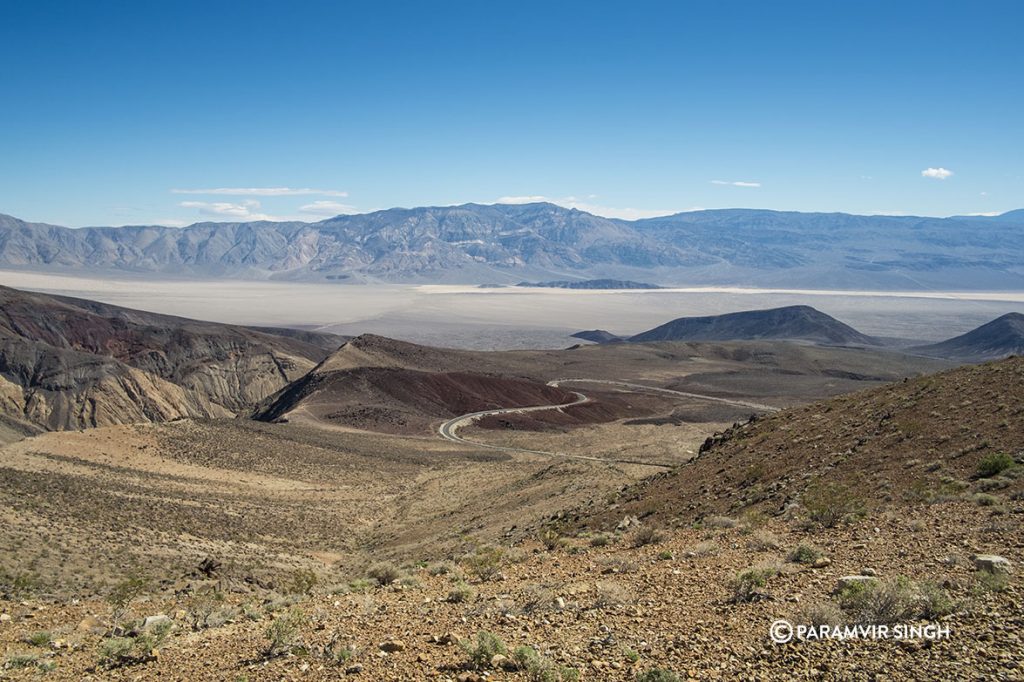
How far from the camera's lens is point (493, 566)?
14.5m

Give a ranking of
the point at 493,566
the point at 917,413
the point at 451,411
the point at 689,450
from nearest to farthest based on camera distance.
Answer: the point at 493,566
the point at 917,413
the point at 689,450
the point at 451,411

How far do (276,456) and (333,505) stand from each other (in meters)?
10.5

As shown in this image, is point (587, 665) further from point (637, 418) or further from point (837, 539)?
point (637, 418)

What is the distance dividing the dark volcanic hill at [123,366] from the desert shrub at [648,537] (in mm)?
65270

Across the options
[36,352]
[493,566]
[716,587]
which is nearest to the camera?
[716,587]

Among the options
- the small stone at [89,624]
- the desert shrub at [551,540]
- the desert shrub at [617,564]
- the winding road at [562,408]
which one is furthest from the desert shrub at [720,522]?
the winding road at [562,408]

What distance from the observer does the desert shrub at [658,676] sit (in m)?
7.41

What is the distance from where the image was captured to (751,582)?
10.2 meters

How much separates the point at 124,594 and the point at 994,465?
17490 mm

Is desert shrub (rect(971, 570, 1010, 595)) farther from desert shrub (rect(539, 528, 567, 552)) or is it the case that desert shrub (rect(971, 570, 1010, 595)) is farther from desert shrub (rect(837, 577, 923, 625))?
desert shrub (rect(539, 528, 567, 552))

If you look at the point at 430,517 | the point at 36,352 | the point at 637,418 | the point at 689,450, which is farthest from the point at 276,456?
the point at 36,352

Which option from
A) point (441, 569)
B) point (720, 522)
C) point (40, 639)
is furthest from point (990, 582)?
point (40, 639)

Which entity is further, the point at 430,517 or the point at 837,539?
the point at 430,517

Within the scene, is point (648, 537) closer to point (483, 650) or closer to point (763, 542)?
point (763, 542)
